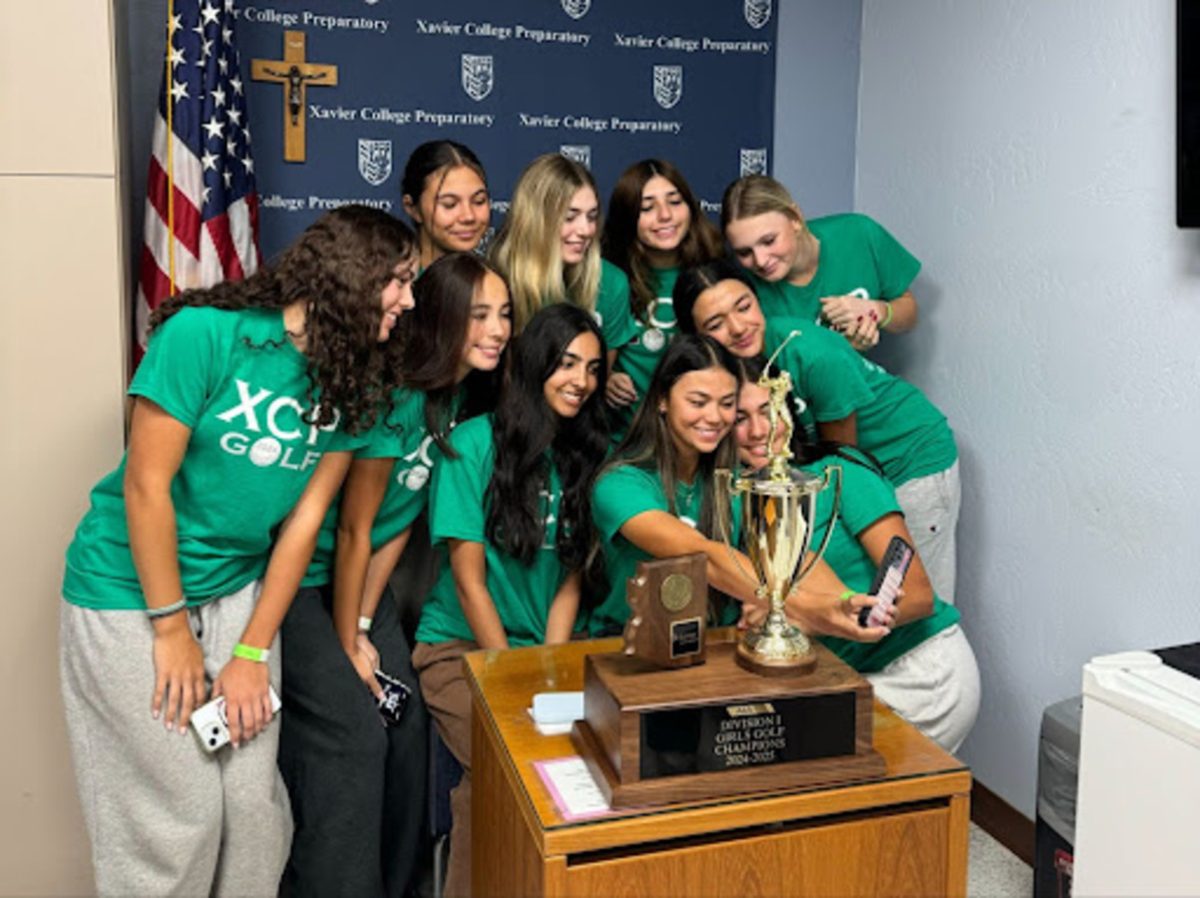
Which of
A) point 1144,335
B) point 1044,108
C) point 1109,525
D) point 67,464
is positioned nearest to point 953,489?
point 1109,525

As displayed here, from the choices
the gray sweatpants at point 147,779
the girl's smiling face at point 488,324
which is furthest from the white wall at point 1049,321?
the gray sweatpants at point 147,779

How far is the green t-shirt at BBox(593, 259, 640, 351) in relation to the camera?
304cm

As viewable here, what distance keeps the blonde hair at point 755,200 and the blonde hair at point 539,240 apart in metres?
0.37

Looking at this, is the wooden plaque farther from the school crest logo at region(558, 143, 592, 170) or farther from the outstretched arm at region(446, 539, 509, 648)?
the school crest logo at region(558, 143, 592, 170)

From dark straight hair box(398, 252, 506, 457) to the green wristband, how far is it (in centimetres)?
58

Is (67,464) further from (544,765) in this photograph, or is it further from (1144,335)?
(1144,335)

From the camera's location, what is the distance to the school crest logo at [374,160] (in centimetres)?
336

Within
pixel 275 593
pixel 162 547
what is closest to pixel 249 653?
pixel 275 593

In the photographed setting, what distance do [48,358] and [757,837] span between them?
70.0 inches

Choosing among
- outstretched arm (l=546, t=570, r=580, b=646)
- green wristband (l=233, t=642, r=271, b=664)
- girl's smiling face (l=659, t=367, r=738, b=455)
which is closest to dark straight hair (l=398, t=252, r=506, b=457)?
outstretched arm (l=546, t=570, r=580, b=646)

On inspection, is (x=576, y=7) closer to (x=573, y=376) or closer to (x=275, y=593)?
(x=573, y=376)

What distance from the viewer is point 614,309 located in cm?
307

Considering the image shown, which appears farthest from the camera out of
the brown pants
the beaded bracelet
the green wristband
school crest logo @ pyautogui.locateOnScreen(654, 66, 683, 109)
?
school crest logo @ pyautogui.locateOnScreen(654, 66, 683, 109)

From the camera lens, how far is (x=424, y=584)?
306 centimetres
